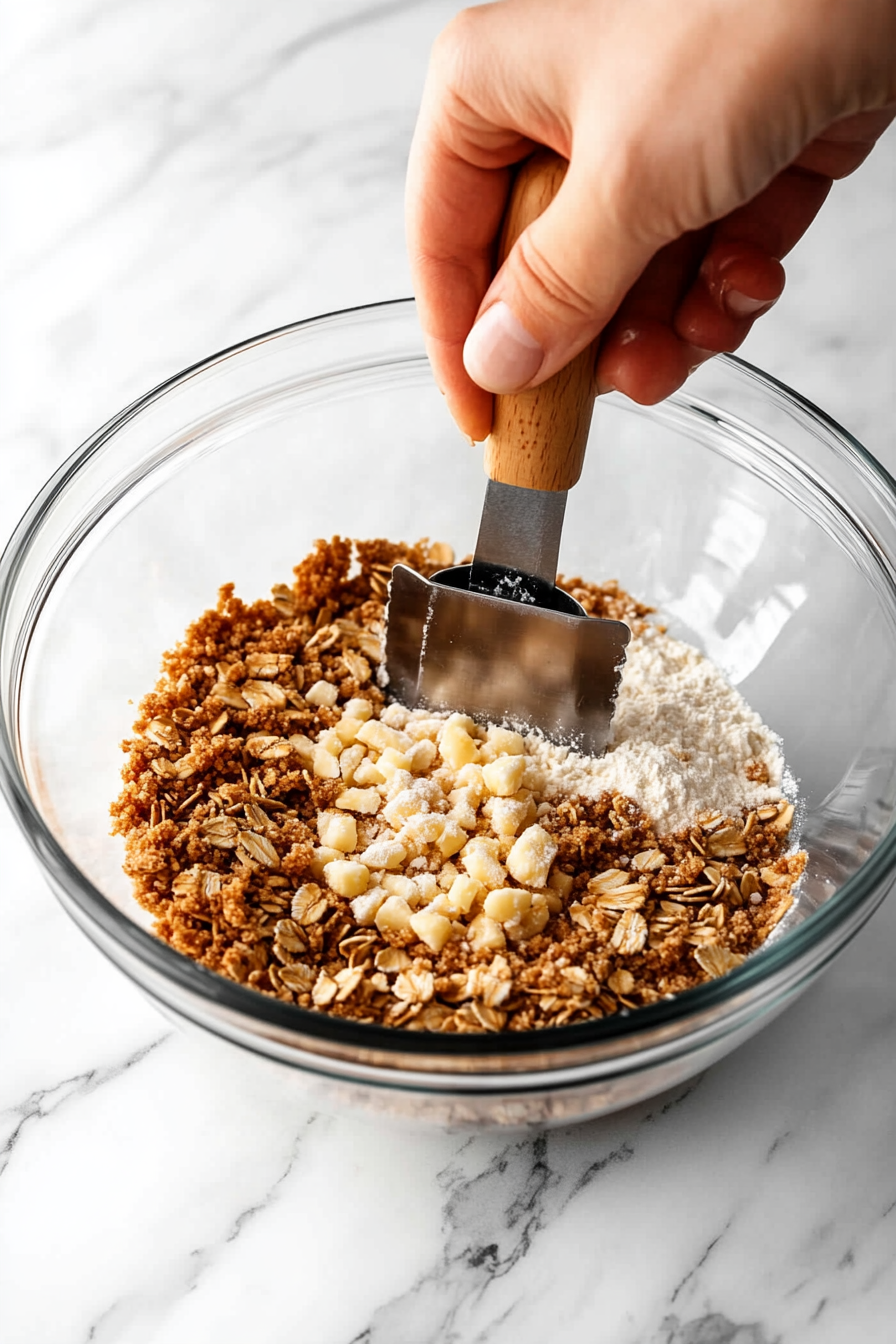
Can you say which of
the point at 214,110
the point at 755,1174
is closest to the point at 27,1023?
the point at 755,1174

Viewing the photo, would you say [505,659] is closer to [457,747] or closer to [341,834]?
[457,747]

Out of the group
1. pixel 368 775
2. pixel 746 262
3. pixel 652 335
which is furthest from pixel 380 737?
pixel 746 262

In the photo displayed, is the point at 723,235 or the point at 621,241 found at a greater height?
the point at 723,235

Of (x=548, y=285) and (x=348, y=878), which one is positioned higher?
(x=548, y=285)

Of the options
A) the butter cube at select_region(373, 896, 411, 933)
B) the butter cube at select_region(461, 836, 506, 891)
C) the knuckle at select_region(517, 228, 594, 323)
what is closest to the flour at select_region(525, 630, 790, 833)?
the butter cube at select_region(461, 836, 506, 891)

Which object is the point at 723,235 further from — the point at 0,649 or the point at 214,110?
the point at 214,110
